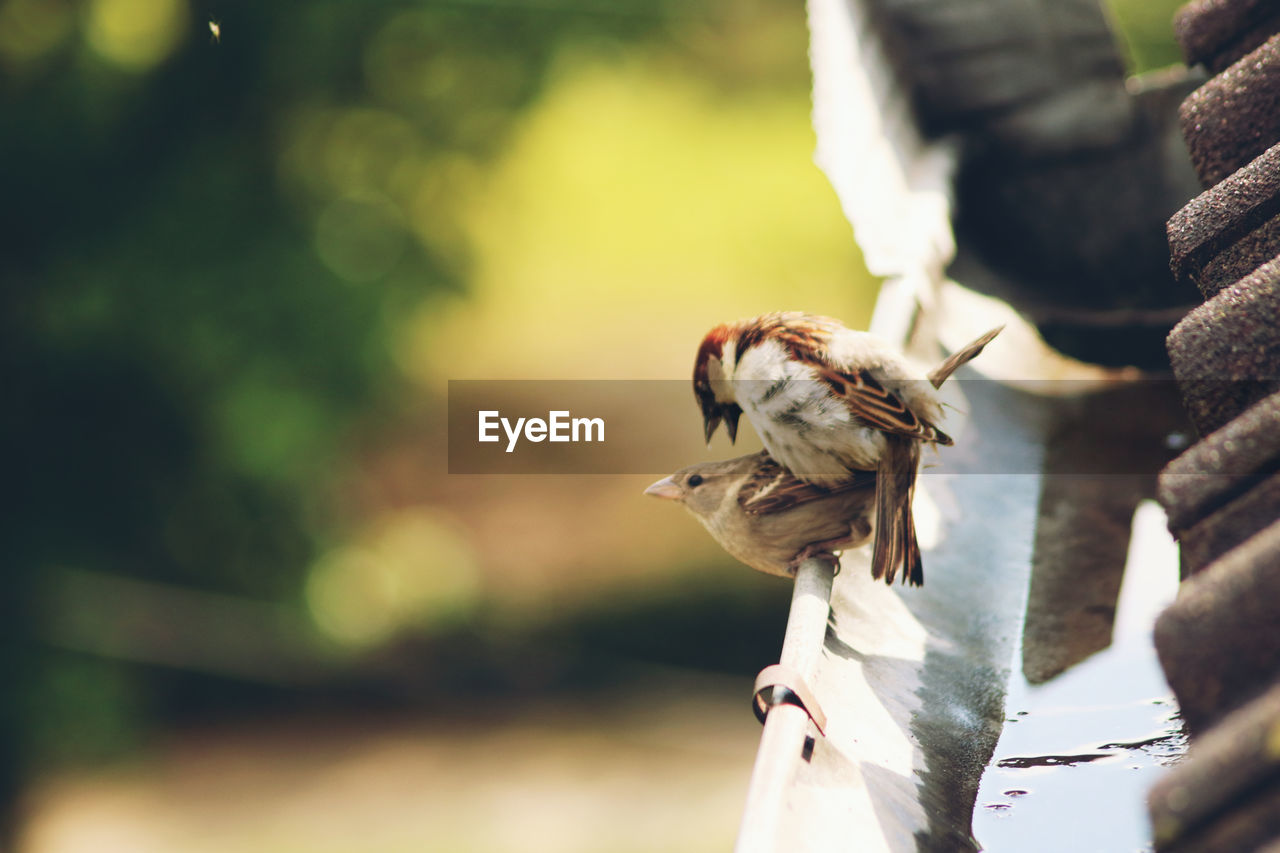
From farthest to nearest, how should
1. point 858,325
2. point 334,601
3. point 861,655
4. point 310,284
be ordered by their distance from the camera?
point 858,325 < point 334,601 < point 310,284 < point 861,655

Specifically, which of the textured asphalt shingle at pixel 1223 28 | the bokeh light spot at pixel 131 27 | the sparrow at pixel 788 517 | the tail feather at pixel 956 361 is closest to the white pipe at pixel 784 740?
the sparrow at pixel 788 517

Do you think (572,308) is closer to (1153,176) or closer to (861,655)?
(1153,176)

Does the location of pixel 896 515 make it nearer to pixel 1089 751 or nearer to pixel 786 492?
pixel 786 492

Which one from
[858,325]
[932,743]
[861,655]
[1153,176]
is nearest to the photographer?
[932,743]

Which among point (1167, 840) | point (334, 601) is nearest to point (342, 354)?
point (334, 601)

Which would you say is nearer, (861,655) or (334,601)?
(861,655)

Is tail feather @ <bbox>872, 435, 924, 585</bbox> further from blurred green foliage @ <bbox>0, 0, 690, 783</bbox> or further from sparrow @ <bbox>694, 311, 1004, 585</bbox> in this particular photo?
blurred green foliage @ <bbox>0, 0, 690, 783</bbox>

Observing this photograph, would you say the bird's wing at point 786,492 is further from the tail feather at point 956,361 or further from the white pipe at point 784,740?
the white pipe at point 784,740
